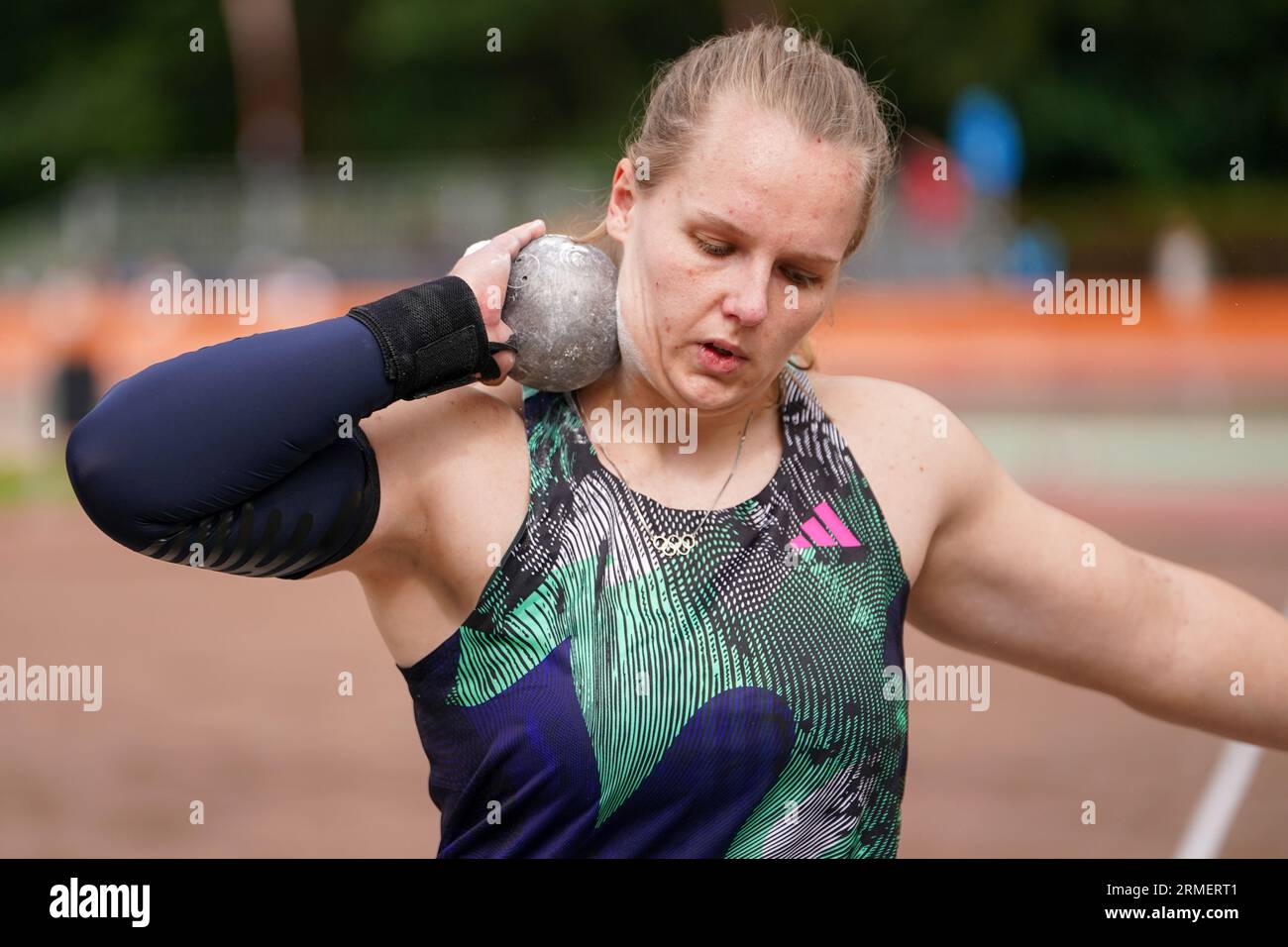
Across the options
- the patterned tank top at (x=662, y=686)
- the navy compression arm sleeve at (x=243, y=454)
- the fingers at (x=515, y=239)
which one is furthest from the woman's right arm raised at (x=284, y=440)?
the patterned tank top at (x=662, y=686)

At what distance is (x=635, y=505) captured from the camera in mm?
2422

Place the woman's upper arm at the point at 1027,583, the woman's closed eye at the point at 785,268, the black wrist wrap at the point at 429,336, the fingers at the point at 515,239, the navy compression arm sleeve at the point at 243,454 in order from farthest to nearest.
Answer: the woman's upper arm at the point at 1027,583, the fingers at the point at 515,239, the woman's closed eye at the point at 785,268, the black wrist wrap at the point at 429,336, the navy compression arm sleeve at the point at 243,454

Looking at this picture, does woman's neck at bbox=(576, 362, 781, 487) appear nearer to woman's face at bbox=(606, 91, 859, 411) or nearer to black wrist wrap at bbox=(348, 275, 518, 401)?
woman's face at bbox=(606, 91, 859, 411)

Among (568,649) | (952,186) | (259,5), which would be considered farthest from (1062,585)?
(259,5)

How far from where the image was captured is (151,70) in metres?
37.0

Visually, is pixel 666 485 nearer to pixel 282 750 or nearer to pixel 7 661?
pixel 282 750

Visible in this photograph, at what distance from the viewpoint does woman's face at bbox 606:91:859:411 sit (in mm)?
2334

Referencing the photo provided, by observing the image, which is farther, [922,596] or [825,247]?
[922,596]

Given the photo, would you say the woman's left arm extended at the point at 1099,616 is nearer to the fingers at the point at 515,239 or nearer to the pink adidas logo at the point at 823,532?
the pink adidas logo at the point at 823,532

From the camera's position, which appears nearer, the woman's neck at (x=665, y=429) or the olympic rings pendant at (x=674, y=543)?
the olympic rings pendant at (x=674, y=543)

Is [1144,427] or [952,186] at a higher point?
[952,186]

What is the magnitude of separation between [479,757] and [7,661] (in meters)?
7.86

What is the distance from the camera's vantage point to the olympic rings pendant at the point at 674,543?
7.82ft

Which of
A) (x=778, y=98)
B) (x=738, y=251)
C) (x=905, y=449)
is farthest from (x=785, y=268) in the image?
(x=905, y=449)
